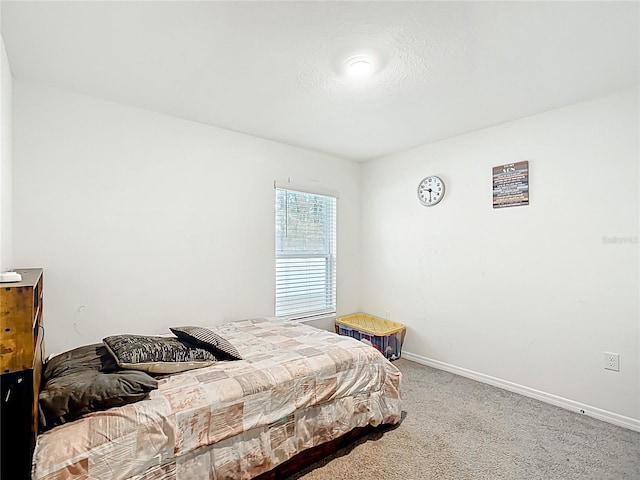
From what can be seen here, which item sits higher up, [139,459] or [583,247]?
[583,247]

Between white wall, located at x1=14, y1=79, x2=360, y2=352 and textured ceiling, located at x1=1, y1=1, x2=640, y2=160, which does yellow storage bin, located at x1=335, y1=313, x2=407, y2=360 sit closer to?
white wall, located at x1=14, y1=79, x2=360, y2=352

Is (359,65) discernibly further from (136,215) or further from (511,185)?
(136,215)

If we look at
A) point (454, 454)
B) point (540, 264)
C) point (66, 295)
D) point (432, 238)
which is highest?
point (432, 238)

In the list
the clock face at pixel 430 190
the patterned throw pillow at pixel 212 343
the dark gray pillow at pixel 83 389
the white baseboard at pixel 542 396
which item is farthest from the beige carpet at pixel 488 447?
the clock face at pixel 430 190

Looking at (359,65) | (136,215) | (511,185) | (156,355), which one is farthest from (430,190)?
(156,355)

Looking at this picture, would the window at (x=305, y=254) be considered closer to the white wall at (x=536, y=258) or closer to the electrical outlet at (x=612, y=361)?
the white wall at (x=536, y=258)

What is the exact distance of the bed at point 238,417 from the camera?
135 cm

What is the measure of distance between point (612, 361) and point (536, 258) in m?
0.88

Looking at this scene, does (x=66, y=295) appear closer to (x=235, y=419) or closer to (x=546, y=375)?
(x=235, y=419)

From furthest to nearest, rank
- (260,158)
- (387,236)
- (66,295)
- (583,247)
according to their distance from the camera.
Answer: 1. (387,236)
2. (260,158)
3. (583,247)
4. (66,295)

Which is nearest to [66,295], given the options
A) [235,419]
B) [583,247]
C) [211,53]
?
[235,419]

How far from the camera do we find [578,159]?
260cm

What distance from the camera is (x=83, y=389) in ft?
4.77

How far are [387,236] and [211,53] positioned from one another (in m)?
2.76
